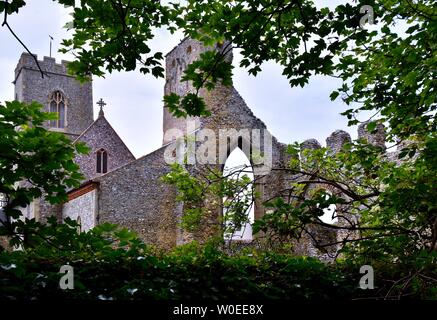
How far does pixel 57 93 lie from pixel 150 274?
3486cm

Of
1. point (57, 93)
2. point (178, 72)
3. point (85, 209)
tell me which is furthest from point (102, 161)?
point (57, 93)

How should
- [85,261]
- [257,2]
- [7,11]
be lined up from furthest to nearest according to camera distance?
[85,261] → [257,2] → [7,11]

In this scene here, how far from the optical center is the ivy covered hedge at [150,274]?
12.8ft

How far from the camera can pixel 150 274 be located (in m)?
5.51

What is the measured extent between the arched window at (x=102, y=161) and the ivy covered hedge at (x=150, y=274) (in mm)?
20531

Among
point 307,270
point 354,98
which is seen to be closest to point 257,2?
point 354,98

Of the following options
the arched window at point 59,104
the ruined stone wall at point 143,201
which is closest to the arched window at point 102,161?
the ruined stone wall at point 143,201

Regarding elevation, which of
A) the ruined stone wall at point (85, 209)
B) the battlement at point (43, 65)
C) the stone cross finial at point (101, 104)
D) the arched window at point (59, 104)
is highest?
the battlement at point (43, 65)

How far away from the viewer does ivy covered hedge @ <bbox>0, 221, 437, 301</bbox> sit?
3.90 m

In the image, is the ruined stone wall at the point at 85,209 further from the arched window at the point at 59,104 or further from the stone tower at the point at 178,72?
the arched window at the point at 59,104

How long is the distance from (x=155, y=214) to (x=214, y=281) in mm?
14798

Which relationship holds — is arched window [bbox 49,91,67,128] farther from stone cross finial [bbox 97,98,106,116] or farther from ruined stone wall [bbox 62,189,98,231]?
ruined stone wall [bbox 62,189,98,231]
